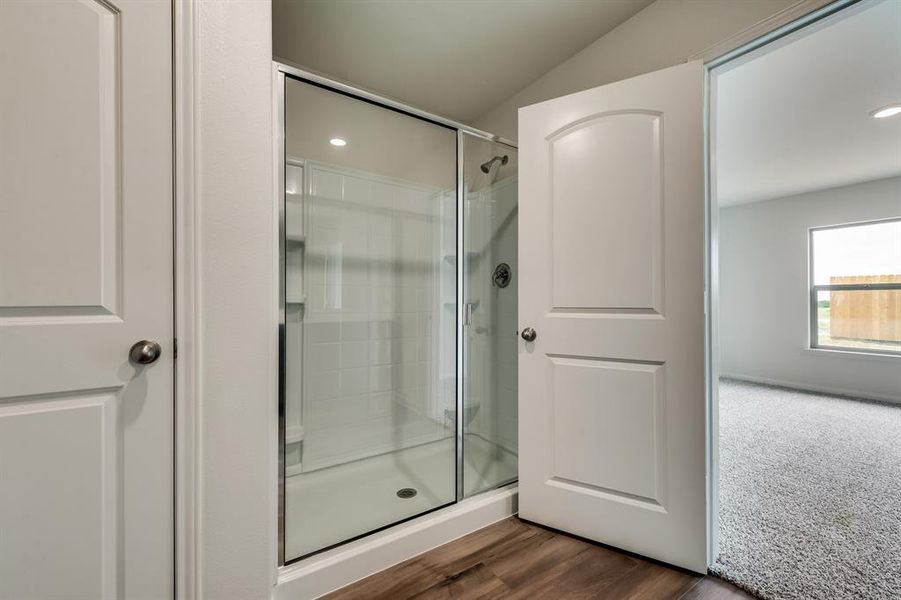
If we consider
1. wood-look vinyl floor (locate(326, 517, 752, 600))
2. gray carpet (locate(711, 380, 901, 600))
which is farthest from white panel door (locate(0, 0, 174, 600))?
gray carpet (locate(711, 380, 901, 600))

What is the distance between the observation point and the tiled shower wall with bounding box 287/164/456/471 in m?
2.12

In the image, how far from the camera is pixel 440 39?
1980 mm

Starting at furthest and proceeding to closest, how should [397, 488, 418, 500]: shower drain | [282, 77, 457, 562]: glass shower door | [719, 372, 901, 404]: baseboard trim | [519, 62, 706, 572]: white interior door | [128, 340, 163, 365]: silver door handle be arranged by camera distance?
[719, 372, 901, 404]: baseboard trim
[397, 488, 418, 500]: shower drain
[282, 77, 457, 562]: glass shower door
[519, 62, 706, 572]: white interior door
[128, 340, 163, 365]: silver door handle

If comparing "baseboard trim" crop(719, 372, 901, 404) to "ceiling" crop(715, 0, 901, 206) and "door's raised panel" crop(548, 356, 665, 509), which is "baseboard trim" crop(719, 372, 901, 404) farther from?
"door's raised panel" crop(548, 356, 665, 509)

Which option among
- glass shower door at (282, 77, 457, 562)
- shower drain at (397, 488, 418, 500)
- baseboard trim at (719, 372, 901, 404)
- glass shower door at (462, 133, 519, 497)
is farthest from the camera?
baseboard trim at (719, 372, 901, 404)

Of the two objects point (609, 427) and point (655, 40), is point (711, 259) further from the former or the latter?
point (655, 40)

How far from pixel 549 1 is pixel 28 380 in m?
2.30

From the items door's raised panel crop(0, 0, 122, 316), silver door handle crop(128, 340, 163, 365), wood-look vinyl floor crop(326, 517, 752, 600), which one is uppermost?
door's raised panel crop(0, 0, 122, 316)

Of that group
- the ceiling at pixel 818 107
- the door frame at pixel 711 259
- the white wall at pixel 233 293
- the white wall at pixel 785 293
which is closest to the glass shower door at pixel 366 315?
the white wall at pixel 233 293

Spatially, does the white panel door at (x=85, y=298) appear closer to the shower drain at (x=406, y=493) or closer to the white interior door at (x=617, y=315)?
the shower drain at (x=406, y=493)

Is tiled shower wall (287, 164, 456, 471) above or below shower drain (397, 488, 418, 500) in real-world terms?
above

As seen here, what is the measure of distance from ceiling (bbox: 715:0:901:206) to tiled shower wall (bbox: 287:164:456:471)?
1706mm

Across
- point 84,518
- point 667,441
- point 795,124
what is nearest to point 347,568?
point 84,518

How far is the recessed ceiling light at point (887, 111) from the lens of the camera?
8.40ft
